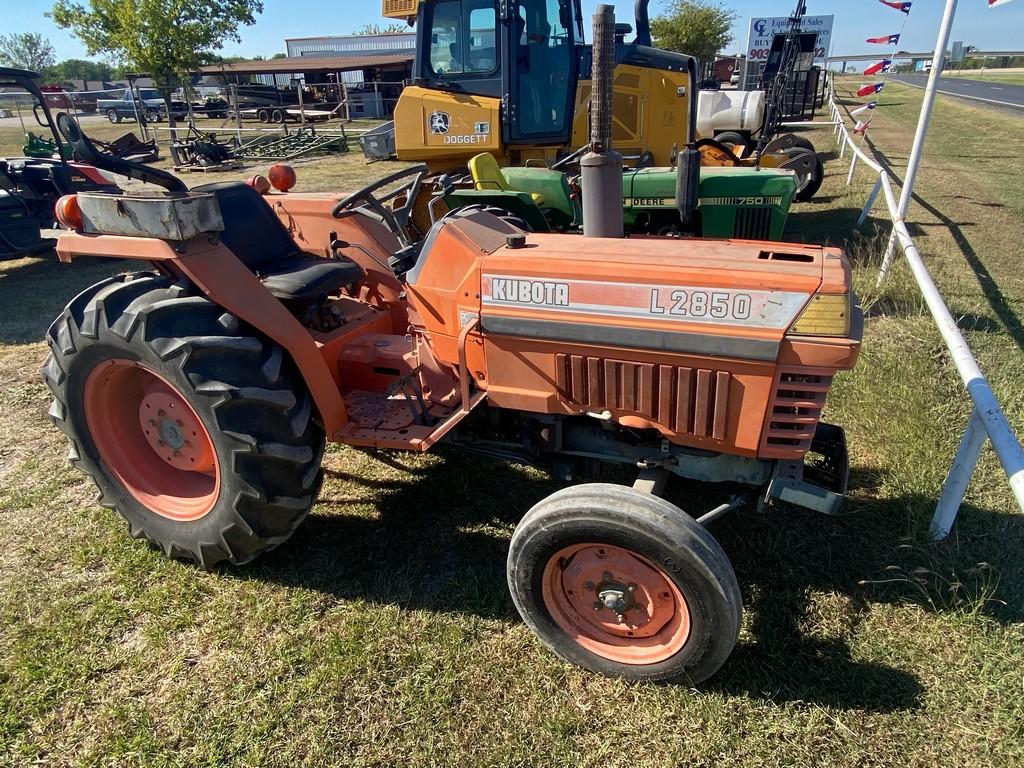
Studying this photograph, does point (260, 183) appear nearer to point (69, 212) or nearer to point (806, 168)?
point (69, 212)

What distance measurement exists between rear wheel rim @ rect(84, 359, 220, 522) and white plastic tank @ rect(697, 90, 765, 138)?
10935mm

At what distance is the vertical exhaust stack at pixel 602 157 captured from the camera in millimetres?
2264

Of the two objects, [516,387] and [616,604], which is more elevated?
[516,387]

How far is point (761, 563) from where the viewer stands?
2.86m

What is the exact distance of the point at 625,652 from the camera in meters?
2.36

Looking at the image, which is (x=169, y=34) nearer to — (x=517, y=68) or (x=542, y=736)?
(x=517, y=68)

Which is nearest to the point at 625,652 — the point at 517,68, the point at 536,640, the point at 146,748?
the point at 536,640

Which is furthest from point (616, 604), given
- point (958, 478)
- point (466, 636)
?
point (958, 478)

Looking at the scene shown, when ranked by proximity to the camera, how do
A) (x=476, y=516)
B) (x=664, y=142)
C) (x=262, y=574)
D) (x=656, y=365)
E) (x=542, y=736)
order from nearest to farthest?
(x=542, y=736) < (x=656, y=365) < (x=262, y=574) < (x=476, y=516) < (x=664, y=142)

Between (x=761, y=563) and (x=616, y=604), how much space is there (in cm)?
94

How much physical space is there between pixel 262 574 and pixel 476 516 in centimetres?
100

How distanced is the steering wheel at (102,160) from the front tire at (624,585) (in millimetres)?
2016

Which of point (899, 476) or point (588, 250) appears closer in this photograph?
point (588, 250)

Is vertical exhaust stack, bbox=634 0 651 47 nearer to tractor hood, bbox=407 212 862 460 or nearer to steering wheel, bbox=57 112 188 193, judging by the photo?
tractor hood, bbox=407 212 862 460
